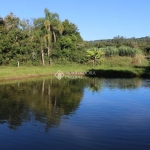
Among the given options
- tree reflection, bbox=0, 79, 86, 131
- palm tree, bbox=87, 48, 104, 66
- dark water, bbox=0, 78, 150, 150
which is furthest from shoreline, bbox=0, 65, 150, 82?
dark water, bbox=0, 78, 150, 150

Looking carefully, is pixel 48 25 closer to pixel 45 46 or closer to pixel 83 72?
pixel 45 46

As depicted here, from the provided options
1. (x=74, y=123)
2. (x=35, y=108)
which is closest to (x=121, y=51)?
(x=35, y=108)

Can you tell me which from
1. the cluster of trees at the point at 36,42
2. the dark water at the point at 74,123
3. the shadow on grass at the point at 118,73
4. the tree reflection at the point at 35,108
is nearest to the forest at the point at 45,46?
the cluster of trees at the point at 36,42

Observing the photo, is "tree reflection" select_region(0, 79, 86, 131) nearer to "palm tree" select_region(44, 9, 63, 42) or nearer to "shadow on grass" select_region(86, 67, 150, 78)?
"shadow on grass" select_region(86, 67, 150, 78)

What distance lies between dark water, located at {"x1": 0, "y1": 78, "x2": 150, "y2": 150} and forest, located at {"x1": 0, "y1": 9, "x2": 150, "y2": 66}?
1998cm

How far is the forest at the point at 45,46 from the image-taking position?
123 ft

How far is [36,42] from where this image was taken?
1642 inches

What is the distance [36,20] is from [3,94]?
25.1m

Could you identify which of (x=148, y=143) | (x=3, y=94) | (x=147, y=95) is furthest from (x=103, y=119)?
(x=3, y=94)

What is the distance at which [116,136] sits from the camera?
9953 millimetres

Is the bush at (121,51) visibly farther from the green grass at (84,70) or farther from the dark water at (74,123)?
the dark water at (74,123)

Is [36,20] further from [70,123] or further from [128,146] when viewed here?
[128,146]

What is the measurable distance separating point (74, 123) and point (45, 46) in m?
31.7

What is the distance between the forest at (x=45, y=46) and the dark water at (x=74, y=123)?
20.0 meters
